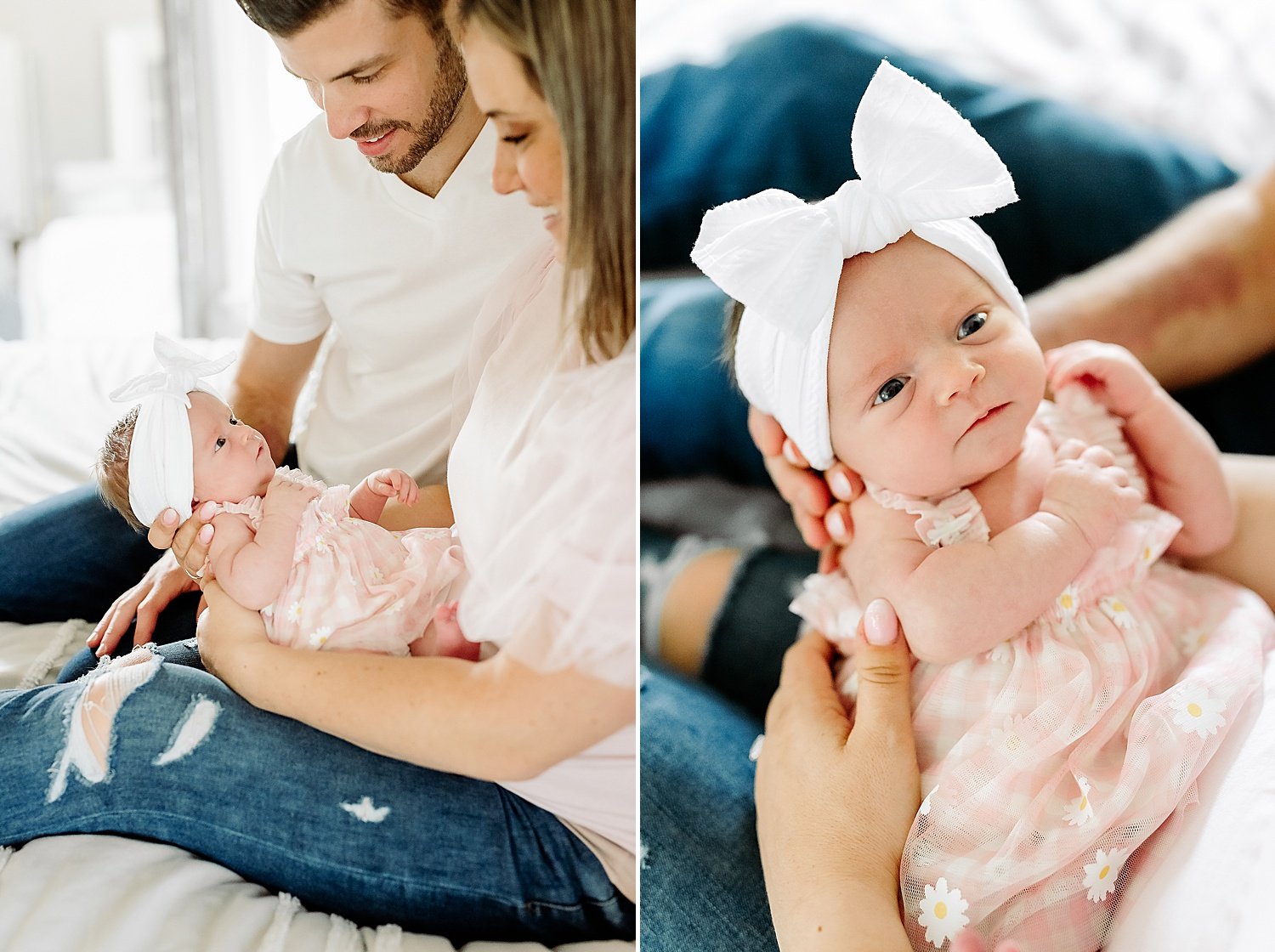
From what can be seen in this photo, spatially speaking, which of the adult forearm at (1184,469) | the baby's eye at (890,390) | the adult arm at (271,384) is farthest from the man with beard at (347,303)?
the adult forearm at (1184,469)

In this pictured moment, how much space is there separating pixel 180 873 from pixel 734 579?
1.94ft

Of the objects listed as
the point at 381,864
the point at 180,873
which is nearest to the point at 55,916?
the point at 180,873

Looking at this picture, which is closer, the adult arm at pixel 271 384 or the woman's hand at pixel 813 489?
the adult arm at pixel 271 384

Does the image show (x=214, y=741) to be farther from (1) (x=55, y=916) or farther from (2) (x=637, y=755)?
(2) (x=637, y=755)

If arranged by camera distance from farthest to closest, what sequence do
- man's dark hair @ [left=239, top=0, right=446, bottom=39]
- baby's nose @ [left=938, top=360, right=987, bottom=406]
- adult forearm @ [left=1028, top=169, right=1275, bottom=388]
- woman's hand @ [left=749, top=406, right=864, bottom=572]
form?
1. adult forearm @ [left=1028, top=169, right=1275, bottom=388]
2. woman's hand @ [left=749, top=406, right=864, bottom=572]
3. baby's nose @ [left=938, top=360, right=987, bottom=406]
4. man's dark hair @ [left=239, top=0, right=446, bottom=39]

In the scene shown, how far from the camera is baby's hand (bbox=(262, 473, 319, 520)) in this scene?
1.96 ft

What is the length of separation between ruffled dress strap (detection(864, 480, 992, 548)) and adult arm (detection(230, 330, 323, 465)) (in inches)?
15.9

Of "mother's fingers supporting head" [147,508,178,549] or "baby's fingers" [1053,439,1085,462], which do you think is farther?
"baby's fingers" [1053,439,1085,462]

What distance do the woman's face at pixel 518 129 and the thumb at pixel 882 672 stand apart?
1.08 ft

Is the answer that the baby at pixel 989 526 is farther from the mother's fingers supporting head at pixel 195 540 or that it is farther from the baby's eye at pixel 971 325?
the mother's fingers supporting head at pixel 195 540

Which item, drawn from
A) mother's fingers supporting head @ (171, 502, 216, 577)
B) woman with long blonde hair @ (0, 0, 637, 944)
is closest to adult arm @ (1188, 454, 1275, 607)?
woman with long blonde hair @ (0, 0, 637, 944)

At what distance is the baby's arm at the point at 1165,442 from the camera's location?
0.77m

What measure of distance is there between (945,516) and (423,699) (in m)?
0.37

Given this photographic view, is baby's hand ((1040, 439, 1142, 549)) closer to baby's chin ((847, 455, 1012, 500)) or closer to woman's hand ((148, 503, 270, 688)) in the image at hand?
baby's chin ((847, 455, 1012, 500))
